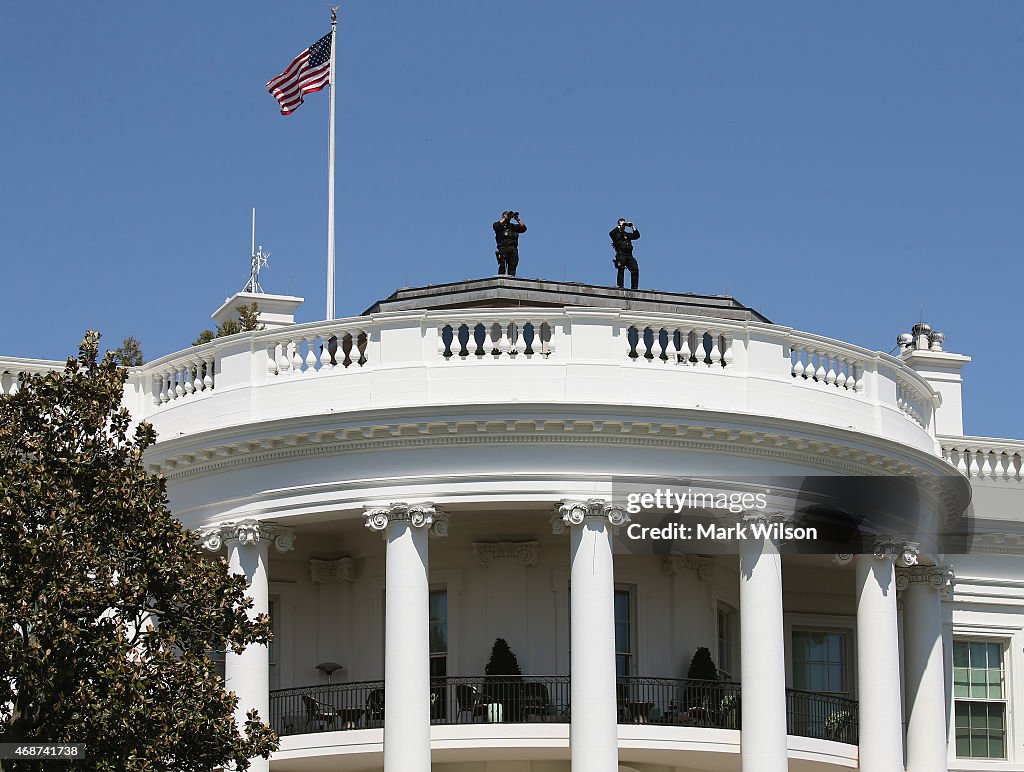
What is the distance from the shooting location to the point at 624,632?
3325cm

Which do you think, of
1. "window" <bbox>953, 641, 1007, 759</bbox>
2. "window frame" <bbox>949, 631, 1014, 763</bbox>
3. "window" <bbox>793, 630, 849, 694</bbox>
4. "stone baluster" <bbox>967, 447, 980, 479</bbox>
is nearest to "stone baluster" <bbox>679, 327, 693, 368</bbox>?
"window" <bbox>793, 630, 849, 694</bbox>

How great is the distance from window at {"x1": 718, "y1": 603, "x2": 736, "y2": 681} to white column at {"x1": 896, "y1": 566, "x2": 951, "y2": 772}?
279cm

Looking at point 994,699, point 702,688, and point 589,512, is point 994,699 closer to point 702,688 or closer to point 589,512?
point 702,688

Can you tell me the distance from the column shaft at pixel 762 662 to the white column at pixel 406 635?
4.54 meters

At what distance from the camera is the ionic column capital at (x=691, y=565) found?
33469 millimetres

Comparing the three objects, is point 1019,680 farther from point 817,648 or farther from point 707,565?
point 707,565

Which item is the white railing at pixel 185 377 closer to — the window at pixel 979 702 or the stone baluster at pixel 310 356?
the stone baluster at pixel 310 356

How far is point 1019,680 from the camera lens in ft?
124

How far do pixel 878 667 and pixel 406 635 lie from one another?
24.3 ft

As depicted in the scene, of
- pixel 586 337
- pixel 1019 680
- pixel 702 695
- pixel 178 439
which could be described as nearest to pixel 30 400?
pixel 178 439

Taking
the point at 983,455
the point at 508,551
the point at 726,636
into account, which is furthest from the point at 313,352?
the point at 983,455

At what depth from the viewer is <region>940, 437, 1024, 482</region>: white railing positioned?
124ft

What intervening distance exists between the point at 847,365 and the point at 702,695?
5541mm

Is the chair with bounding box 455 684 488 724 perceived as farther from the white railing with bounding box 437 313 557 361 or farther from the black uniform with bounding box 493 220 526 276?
the black uniform with bounding box 493 220 526 276
